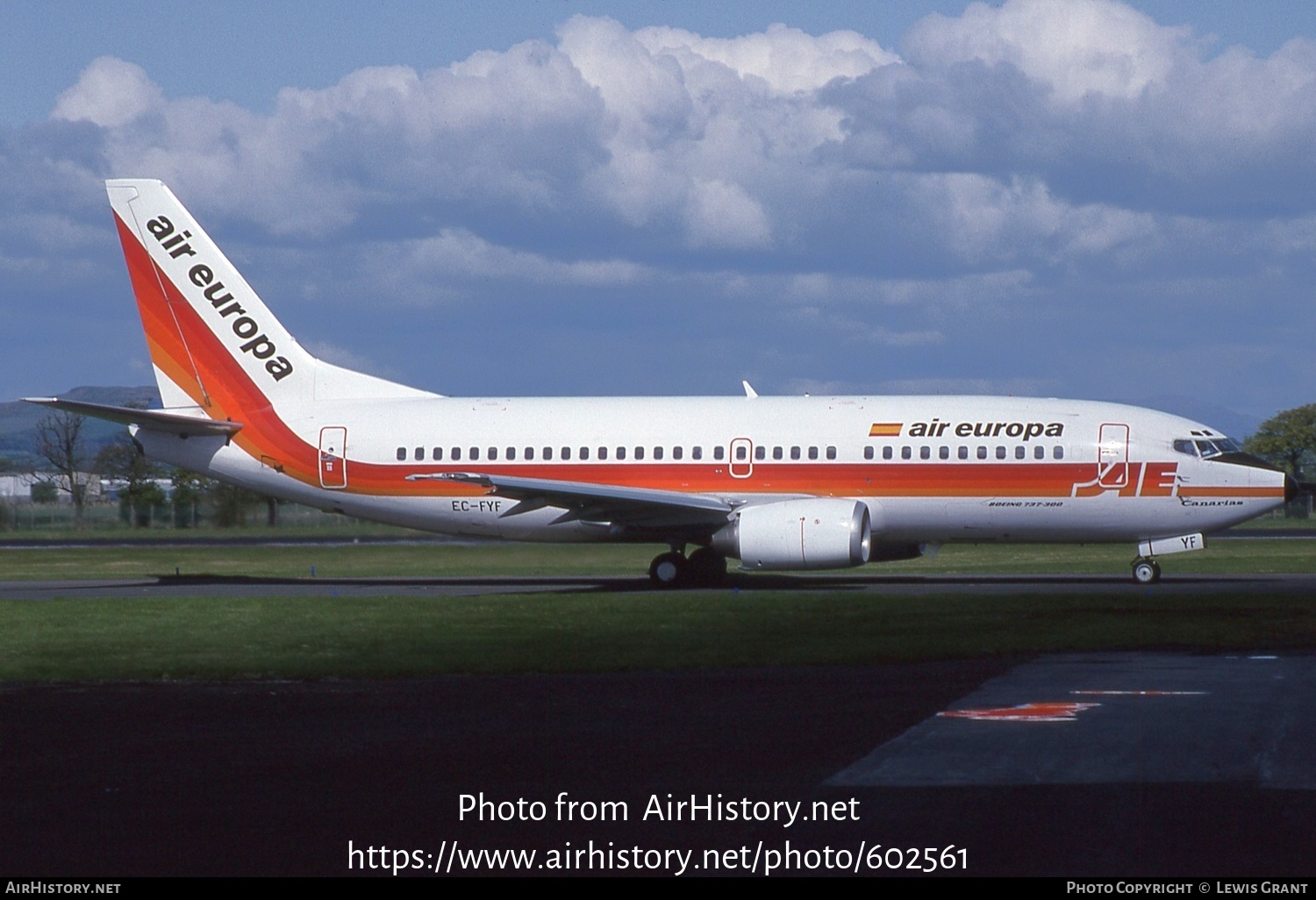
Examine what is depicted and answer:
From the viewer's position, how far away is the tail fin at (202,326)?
114 feet

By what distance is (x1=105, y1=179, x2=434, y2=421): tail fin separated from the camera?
114ft

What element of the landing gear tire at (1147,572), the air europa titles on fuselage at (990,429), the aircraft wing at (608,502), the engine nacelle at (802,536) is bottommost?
the landing gear tire at (1147,572)

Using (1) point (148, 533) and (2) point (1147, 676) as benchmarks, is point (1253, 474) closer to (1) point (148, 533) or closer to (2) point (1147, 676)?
(2) point (1147, 676)

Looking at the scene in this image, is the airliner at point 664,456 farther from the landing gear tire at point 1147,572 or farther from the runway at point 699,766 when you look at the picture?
the runway at point 699,766

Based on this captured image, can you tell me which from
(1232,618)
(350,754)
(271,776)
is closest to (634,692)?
(350,754)

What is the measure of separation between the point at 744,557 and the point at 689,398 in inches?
196

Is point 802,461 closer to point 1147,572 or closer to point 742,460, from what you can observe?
point 742,460

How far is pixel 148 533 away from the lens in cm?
6562

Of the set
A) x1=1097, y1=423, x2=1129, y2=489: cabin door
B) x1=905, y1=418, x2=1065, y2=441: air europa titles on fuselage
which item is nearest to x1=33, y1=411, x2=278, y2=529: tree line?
x1=905, y1=418, x2=1065, y2=441: air europa titles on fuselage

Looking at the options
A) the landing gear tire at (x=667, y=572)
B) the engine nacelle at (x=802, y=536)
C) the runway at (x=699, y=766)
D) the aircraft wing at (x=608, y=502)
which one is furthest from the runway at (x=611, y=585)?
the runway at (x=699, y=766)

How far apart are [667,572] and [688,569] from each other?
23.3 inches

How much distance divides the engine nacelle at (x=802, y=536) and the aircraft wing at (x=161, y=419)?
38.1 feet

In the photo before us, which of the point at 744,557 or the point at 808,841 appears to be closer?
the point at 808,841

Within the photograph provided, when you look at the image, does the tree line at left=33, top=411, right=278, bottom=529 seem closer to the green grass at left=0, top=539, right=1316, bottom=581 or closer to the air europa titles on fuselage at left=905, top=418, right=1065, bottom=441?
the green grass at left=0, top=539, right=1316, bottom=581
